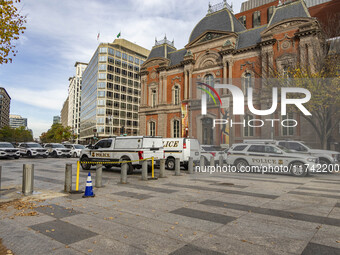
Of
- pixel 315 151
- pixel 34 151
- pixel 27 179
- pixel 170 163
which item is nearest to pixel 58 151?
pixel 34 151

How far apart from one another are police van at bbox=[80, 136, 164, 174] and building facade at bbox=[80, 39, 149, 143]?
58.7 meters

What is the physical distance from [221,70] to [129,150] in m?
24.9

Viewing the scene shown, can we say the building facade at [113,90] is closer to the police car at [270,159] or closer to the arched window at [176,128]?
the arched window at [176,128]

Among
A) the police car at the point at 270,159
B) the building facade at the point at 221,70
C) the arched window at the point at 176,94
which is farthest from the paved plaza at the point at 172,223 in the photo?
the arched window at the point at 176,94

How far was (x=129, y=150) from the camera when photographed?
14.5 m

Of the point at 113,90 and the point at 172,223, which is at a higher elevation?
the point at 113,90

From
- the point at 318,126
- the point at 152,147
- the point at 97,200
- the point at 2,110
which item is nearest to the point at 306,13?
the point at 318,126

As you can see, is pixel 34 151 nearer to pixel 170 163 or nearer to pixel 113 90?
pixel 170 163

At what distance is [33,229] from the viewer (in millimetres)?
5094

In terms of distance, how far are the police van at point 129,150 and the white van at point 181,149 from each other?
2.39 metres

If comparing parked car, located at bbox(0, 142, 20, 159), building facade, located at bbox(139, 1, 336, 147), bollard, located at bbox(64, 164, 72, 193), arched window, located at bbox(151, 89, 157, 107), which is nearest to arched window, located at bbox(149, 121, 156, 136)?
building facade, located at bbox(139, 1, 336, 147)

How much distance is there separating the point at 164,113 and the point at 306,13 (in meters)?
23.8

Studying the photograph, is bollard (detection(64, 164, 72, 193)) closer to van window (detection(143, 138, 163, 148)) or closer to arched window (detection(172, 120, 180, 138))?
van window (detection(143, 138, 163, 148))

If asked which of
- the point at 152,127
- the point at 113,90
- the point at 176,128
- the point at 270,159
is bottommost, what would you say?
the point at 270,159
